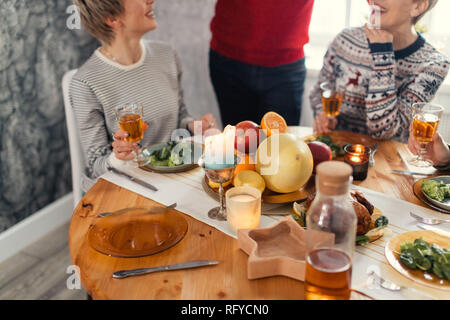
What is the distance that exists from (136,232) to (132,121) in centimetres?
51

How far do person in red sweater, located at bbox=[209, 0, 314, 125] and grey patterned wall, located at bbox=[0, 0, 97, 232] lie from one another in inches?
33.0

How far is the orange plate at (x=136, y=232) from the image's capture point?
3.37 ft

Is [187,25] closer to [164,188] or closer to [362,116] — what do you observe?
[362,116]

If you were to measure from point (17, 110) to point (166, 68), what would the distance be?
832 mm

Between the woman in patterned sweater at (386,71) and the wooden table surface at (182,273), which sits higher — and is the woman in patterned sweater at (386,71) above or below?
above

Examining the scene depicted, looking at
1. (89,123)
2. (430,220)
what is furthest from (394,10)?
(89,123)

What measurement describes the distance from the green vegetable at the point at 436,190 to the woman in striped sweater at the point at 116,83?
0.84 m

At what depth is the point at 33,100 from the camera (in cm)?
228

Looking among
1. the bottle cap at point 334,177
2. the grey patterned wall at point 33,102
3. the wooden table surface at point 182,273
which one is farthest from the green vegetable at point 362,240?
the grey patterned wall at point 33,102

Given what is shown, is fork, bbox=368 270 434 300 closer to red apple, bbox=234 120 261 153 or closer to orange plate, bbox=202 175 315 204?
orange plate, bbox=202 175 315 204

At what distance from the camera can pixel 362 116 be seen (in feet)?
6.42

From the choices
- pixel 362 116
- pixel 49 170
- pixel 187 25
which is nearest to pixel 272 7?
pixel 362 116

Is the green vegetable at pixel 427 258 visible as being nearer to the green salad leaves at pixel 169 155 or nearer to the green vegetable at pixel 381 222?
the green vegetable at pixel 381 222

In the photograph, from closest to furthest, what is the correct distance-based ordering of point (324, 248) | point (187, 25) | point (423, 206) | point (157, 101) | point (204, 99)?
1. point (324, 248)
2. point (423, 206)
3. point (157, 101)
4. point (187, 25)
5. point (204, 99)
